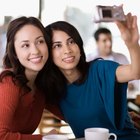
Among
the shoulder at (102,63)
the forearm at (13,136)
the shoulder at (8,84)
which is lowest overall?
the forearm at (13,136)

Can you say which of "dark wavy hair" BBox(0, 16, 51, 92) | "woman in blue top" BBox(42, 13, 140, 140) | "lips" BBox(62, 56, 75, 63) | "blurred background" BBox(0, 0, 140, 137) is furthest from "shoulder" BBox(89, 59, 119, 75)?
"blurred background" BBox(0, 0, 140, 137)

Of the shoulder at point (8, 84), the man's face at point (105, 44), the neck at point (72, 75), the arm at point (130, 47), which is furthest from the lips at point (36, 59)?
the man's face at point (105, 44)

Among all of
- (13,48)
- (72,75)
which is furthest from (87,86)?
(13,48)

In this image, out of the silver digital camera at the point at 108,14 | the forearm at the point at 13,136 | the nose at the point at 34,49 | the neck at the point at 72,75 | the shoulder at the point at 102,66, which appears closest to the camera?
the silver digital camera at the point at 108,14

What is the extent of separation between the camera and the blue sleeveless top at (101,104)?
1.34 metres

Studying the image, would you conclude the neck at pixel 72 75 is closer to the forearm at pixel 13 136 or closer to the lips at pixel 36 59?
the lips at pixel 36 59

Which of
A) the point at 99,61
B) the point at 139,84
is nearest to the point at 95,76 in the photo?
the point at 99,61

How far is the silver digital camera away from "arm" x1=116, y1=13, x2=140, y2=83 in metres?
0.14

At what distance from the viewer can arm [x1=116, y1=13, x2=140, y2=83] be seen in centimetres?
123

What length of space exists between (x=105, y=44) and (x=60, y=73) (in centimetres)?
224

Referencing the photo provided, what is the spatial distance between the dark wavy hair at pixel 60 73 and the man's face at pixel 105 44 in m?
2.21

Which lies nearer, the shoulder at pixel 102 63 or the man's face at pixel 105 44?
the shoulder at pixel 102 63

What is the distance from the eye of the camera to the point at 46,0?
4109 millimetres

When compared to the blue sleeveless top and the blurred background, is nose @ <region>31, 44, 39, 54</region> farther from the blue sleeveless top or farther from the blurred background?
the blurred background
